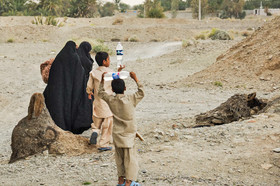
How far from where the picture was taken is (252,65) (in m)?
15.5

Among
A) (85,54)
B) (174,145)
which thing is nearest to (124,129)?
(174,145)

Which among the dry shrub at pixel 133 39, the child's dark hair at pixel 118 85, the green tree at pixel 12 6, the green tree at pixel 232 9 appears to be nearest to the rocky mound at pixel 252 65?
the child's dark hair at pixel 118 85

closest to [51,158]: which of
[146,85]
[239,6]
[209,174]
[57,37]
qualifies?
[209,174]

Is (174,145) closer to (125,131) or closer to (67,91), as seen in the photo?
(125,131)

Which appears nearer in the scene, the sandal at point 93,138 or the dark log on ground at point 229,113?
the sandal at point 93,138

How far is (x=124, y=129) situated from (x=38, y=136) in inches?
83.1

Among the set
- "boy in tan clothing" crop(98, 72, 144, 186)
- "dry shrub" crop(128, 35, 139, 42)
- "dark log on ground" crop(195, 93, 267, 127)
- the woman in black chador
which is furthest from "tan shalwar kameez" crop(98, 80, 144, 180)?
"dry shrub" crop(128, 35, 139, 42)

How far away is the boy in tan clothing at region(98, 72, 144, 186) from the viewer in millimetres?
5148

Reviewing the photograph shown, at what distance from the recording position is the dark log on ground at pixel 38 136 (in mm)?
6893

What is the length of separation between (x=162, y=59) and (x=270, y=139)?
54.8 feet

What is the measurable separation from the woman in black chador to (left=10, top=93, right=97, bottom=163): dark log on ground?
2.15 feet

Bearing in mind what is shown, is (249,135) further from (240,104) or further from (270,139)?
(240,104)

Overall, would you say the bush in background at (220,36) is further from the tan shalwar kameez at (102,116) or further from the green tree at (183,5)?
the green tree at (183,5)

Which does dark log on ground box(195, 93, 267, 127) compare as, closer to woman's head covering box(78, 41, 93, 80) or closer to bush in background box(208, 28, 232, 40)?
woman's head covering box(78, 41, 93, 80)
